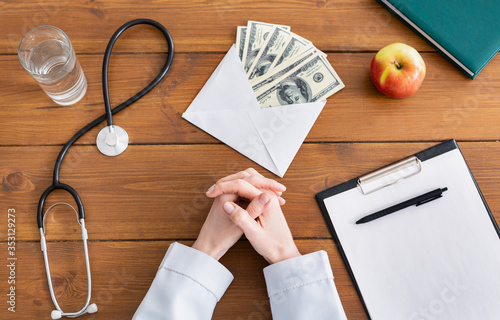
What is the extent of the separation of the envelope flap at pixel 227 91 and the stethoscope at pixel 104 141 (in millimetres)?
113

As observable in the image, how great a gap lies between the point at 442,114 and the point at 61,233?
948 mm

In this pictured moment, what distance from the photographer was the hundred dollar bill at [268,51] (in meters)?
0.96

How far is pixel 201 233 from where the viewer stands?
84 cm

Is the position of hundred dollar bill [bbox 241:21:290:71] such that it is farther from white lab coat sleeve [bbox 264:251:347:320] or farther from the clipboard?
white lab coat sleeve [bbox 264:251:347:320]

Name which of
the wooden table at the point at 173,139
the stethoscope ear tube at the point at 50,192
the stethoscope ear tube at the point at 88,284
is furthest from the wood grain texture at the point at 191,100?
the stethoscope ear tube at the point at 88,284

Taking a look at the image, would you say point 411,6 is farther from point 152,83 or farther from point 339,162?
point 152,83

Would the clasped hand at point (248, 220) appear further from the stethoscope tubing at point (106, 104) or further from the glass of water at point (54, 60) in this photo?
the glass of water at point (54, 60)

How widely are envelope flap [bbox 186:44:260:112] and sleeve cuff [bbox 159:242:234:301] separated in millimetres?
347

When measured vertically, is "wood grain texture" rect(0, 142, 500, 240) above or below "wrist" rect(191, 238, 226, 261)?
above

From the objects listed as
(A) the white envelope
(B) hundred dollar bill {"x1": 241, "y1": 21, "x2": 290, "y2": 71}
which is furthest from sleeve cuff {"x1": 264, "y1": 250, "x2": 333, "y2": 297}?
(B) hundred dollar bill {"x1": 241, "y1": 21, "x2": 290, "y2": 71}

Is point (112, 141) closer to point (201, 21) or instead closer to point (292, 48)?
point (201, 21)

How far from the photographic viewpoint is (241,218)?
797mm

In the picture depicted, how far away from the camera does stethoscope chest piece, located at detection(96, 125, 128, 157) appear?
2.97 ft

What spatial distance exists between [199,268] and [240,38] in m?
0.57
